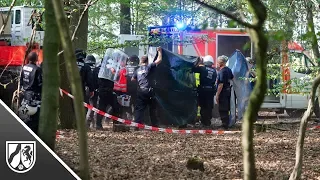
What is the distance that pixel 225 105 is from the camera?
603 inches

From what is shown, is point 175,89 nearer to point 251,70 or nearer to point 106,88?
point 106,88

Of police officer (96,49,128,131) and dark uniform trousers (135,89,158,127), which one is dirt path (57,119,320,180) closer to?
dark uniform trousers (135,89,158,127)

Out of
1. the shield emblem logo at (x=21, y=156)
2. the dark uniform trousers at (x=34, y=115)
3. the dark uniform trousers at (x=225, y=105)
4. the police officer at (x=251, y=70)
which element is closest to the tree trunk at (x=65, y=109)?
the dark uniform trousers at (x=34, y=115)

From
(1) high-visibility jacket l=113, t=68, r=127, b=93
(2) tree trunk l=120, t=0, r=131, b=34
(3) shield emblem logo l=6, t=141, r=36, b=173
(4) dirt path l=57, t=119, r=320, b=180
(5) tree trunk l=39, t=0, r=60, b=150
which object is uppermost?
(2) tree trunk l=120, t=0, r=131, b=34

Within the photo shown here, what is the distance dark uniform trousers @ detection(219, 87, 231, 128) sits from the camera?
15281 mm

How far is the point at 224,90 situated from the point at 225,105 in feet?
1.26

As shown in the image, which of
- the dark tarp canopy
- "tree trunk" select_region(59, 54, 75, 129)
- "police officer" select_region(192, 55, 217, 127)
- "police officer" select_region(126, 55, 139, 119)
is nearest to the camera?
"tree trunk" select_region(59, 54, 75, 129)

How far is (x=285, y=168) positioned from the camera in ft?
28.8

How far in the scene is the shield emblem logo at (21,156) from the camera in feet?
19.5

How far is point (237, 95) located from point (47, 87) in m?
10.6

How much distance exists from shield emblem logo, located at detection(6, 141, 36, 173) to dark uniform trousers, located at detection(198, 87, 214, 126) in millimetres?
9690

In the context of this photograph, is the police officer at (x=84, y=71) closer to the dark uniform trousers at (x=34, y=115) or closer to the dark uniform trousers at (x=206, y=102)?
the dark uniform trousers at (x=206, y=102)

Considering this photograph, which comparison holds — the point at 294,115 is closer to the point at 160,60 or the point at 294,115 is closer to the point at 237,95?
the point at 237,95

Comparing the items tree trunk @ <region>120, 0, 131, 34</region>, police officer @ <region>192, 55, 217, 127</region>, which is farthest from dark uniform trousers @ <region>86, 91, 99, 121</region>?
tree trunk @ <region>120, 0, 131, 34</region>
